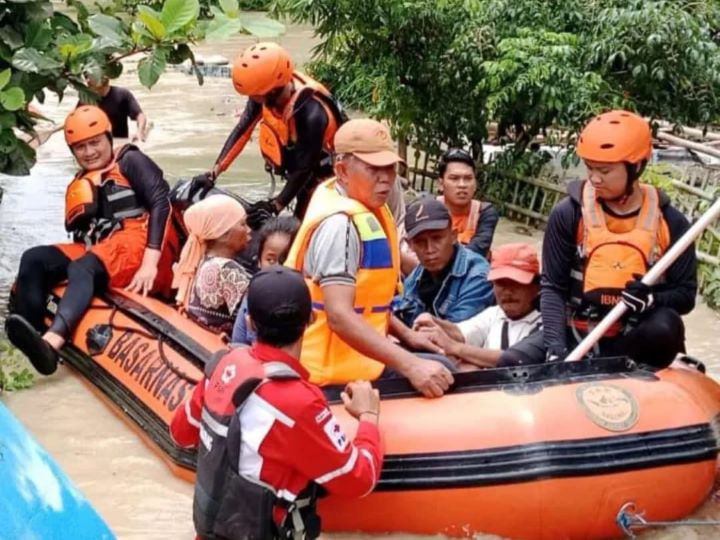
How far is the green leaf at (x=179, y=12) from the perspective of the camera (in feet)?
15.6

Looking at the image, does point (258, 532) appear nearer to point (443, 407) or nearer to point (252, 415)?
point (252, 415)

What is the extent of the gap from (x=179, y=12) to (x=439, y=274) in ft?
4.99

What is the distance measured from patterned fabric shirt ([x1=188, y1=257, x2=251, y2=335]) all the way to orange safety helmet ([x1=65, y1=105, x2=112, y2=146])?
106cm

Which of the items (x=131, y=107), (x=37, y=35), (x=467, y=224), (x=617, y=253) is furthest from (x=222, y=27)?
(x=131, y=107)

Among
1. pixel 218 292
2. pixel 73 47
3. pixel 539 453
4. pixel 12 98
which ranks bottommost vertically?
pixel 218 292

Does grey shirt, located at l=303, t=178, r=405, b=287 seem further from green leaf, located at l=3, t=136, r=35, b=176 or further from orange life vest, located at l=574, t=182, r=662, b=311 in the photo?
green leaf, located at l=3, t=136, r=35, b=176

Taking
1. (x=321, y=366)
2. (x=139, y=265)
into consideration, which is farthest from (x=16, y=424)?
(x=139, y=265)

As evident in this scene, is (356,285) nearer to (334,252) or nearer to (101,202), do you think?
(334,252)

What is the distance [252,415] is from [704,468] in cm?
172

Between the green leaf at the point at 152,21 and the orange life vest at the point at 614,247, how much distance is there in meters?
1.90

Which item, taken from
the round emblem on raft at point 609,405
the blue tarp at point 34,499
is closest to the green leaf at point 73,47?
the round emblem on raft at point 609,405

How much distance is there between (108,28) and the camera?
17.0ft

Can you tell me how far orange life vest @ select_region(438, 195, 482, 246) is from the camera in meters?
5.79

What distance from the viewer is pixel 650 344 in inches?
164
